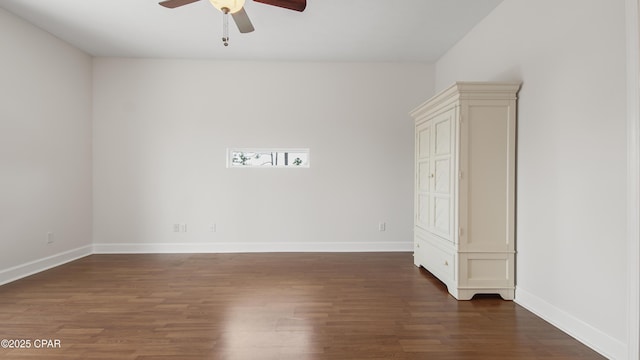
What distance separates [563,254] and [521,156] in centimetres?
89

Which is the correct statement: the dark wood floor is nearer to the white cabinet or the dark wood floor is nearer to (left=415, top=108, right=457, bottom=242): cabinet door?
the white cabinet

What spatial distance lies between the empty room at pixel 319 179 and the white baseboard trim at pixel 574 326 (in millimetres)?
15

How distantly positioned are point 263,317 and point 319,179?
2.44 meters

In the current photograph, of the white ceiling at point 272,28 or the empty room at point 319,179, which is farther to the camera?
the white ceiling at point 272,28

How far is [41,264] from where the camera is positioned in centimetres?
354

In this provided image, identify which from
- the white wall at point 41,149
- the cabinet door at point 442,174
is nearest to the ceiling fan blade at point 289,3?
the cabinet door at point 442,174

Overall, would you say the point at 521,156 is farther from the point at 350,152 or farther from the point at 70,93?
the point at 70,93

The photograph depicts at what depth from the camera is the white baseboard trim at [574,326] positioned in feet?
5.99

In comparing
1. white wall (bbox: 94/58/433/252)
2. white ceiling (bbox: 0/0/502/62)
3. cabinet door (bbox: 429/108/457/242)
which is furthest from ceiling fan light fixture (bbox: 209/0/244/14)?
white wall (bbox: 94/58/433/252)

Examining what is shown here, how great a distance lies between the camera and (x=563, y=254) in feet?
7.22

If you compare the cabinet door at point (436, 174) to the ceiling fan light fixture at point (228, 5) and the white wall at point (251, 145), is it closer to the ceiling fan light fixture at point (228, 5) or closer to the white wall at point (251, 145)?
the white wall at point (251, 145)

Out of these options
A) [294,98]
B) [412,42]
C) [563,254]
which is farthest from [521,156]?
[294,98]

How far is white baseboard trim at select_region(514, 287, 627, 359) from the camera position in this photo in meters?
1.83

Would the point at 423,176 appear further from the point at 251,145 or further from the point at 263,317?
the point at 251,145
